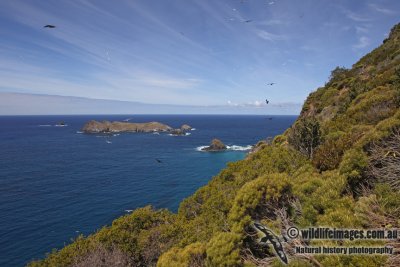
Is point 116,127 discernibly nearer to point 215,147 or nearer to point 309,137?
point 215,147

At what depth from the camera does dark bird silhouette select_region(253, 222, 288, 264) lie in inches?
339

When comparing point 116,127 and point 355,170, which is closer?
point 355,170

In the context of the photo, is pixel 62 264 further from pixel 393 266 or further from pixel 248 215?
pixel 393 266

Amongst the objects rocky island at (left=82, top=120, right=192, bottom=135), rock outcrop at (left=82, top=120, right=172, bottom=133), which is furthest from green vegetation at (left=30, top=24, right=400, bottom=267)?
rock outcrop at (left=82, top=120, right=172, bottom=133)

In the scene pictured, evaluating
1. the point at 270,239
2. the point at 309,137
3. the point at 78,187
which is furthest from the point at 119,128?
the point at 270,239

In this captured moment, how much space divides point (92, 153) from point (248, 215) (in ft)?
323

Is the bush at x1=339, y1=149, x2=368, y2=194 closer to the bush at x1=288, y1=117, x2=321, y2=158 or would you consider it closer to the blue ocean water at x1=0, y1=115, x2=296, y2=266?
the bush at x1=288, y1=117, x2=321, y2=158

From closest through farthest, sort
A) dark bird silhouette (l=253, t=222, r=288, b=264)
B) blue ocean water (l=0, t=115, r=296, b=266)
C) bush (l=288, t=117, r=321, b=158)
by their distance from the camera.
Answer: dark bird silhouette (l=253, t=222, r=288, b=264)
bush (l=288, t=117, r=321, b=158)
blue ocean water (l=0, t=115, r=296, b=266)

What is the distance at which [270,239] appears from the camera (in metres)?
9.80

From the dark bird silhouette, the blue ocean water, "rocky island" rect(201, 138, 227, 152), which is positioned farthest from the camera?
"rocky island" rect(201, 138, 227, 152)

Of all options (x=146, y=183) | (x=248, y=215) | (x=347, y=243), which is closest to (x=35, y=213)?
(x=146, y=183)

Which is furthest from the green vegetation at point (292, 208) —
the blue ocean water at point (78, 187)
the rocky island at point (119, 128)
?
the rocky island at point (119, 128)

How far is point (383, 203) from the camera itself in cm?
865

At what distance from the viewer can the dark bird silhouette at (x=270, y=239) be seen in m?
8.61
